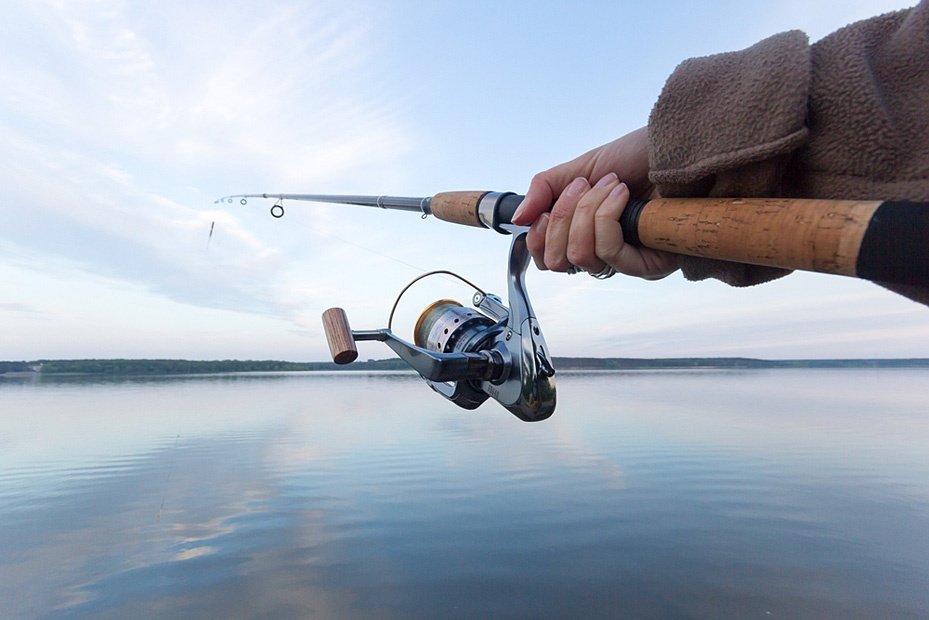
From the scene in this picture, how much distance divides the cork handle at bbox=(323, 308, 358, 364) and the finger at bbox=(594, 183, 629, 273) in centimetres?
98

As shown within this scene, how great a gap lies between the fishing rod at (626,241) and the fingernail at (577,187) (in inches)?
4.9

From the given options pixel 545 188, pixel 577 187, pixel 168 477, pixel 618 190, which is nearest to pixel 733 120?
pixel 618 190

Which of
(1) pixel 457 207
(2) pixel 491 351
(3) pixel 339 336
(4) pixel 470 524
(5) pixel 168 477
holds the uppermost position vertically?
(1) pixel 457 207

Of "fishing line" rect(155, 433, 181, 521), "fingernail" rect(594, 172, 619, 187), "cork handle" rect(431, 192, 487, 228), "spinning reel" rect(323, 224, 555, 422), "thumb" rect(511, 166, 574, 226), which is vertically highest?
"cork handle" rect(431, 192, 487, 228)

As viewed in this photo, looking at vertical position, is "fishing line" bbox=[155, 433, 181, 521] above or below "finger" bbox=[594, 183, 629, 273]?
below

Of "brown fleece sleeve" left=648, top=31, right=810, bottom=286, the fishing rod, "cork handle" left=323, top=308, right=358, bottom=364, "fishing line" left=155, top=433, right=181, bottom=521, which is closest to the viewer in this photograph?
the fishing rod

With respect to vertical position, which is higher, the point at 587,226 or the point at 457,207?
the point at 457,207

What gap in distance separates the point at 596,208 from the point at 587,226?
44mm

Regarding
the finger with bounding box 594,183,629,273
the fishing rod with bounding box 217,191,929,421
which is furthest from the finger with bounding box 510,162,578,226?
the finger with bounding box 594,183,629,273

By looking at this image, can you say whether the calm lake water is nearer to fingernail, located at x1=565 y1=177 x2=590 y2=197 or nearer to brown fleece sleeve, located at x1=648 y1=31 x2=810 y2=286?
fingernail, located at x1=565 y1=177 x2=590 y2=197

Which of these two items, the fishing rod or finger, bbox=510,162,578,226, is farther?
finger, bbox=510,162,578,226

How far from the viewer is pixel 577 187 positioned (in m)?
1.33

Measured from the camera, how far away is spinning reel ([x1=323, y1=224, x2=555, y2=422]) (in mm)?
1803

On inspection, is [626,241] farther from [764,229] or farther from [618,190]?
[764,229]
